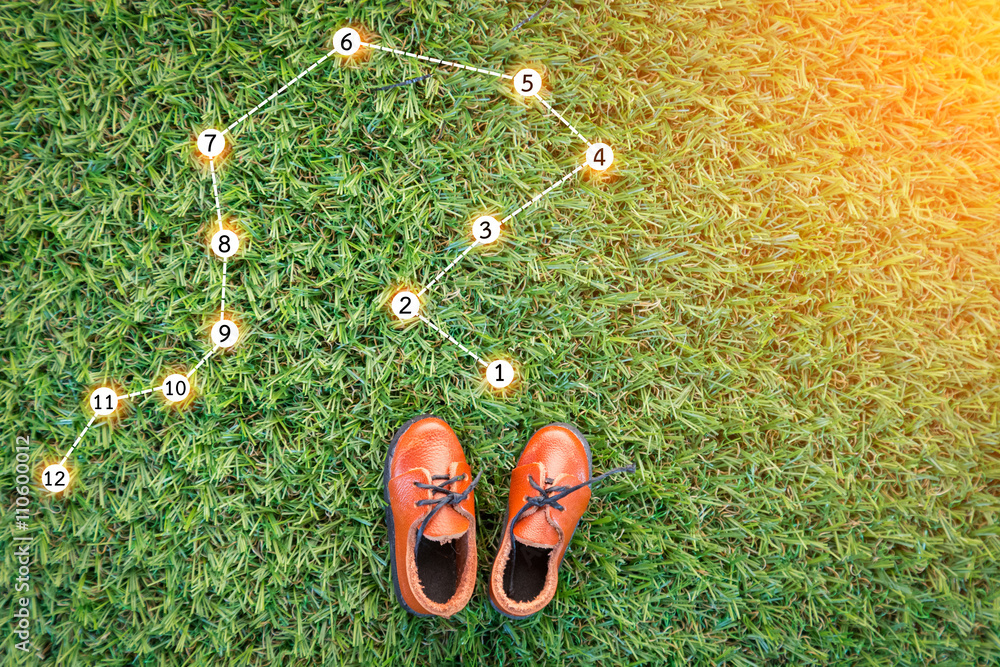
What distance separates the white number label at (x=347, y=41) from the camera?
190 centimetres

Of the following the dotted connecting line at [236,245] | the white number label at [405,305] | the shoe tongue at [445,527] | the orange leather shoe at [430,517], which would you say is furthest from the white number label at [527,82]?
the shoe tongue at [445,527]

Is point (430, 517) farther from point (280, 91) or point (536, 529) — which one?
point (280, 91)

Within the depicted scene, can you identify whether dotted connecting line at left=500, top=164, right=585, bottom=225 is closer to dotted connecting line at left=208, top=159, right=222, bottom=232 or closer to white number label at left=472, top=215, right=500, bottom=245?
white number label at left=472, top=215, right=500, bottom=245

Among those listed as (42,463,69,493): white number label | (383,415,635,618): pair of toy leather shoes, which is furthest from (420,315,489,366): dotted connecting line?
(42,463,69,493): white number label

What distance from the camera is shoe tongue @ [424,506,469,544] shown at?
178cm

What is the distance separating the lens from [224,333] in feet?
6.22

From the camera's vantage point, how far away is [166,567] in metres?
1.89

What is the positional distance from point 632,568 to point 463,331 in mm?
1062

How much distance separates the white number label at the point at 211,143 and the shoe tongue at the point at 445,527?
1.48 meters

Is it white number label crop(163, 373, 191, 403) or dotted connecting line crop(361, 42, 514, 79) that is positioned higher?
dotted connecting line crop(361, 42, 514, 79)

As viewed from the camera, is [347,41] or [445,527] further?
[347,41]

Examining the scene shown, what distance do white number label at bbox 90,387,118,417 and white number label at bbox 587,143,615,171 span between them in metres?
1.90

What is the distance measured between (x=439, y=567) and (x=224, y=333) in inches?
44.1

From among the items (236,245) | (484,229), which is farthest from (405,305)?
(236,245)
